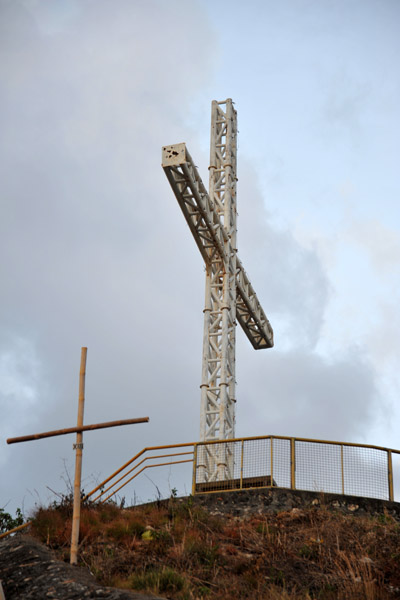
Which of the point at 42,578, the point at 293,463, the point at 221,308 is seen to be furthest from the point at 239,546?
the point at 221,308

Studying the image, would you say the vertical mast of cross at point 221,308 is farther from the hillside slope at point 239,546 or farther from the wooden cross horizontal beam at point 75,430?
the wooden cross horizontal beam at point 75,430

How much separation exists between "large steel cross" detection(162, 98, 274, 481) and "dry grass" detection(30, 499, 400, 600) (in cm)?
390

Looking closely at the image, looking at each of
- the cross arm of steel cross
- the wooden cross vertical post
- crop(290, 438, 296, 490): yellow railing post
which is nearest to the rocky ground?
the wooden cross vertical post

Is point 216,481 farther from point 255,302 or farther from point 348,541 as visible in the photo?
point 255,302

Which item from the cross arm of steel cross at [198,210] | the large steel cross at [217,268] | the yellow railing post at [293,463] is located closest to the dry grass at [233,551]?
the yellow railing post at [293,463]

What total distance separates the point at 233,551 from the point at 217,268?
12540 millimetres

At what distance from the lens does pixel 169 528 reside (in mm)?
18062

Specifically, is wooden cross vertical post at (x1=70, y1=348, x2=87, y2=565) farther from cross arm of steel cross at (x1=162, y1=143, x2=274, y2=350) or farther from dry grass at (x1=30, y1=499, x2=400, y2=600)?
cross arm of steel cross at (x1=162, y1=143, x2=274, y2=350)

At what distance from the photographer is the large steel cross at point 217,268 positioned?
2503 centimetres

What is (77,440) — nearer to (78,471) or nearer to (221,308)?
(78,471)

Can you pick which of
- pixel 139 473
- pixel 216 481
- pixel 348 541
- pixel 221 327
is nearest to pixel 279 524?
pixel 348 541

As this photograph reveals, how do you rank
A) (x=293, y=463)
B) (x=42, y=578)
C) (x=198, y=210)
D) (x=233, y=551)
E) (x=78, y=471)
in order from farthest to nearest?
(x=198, y=210), (x=293, y=463), (x=233, y=551), (x=78, y=471), (x=42, y=578)

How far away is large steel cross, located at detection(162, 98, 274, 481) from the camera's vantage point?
25031mm

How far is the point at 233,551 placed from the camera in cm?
1688
